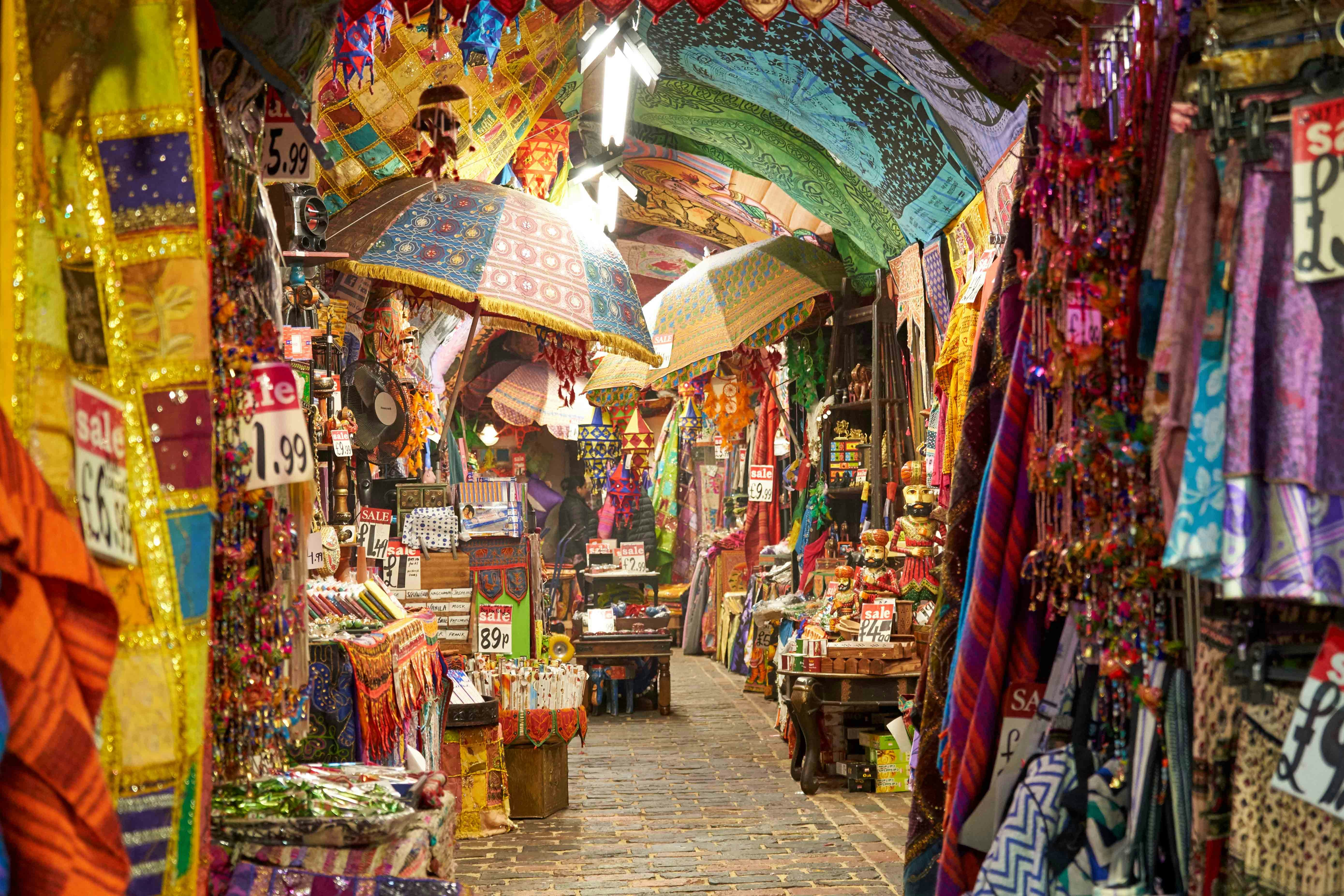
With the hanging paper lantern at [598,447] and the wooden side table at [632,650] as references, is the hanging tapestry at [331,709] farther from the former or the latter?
the hanging paper lantern at [598,447]

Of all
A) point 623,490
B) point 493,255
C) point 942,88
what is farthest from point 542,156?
point 623,490

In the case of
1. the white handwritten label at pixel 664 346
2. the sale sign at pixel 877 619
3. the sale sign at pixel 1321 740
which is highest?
the white handwritten label at pixel 664 346

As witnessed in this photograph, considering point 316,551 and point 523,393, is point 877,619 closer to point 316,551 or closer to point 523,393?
point 316,551

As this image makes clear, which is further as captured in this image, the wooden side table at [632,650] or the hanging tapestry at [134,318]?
the wooden side table at [632,650]

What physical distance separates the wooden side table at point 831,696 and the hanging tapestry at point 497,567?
6.24ft

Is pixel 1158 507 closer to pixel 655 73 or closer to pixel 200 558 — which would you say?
Result: pixel 200 558

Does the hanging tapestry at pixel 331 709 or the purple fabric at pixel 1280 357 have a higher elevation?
the purple fabric at pixel 1280 357

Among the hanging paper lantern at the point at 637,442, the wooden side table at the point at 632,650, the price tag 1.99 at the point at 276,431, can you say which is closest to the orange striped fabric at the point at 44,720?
the price tag 1.99 at the point at 276,431

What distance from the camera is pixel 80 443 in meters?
1.87

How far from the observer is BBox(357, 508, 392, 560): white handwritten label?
6312 mm

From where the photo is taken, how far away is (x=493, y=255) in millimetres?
5941

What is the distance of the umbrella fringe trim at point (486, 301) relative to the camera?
565cm

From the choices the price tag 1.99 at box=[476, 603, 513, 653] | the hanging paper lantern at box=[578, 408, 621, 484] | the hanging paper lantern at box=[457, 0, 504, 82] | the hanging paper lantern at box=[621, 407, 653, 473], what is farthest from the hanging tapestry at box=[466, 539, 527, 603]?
the hanging paper lantern at box=[578, 408, 621, 484]

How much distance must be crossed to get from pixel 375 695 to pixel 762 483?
8.29 m
